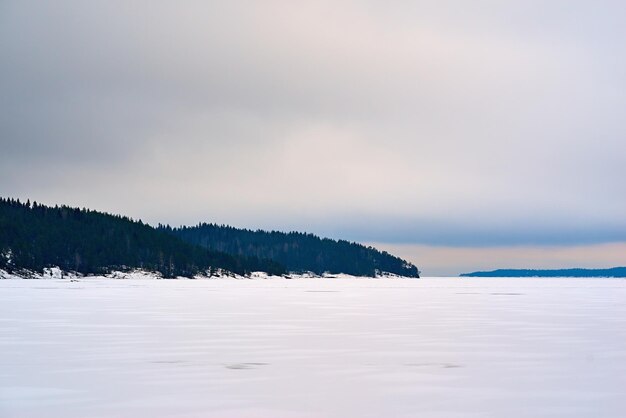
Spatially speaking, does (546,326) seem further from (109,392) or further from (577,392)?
(109,392)

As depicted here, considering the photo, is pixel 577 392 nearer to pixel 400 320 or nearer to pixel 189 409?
pixel 189 409

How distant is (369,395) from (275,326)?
18360mm

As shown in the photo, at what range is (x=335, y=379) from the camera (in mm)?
16875

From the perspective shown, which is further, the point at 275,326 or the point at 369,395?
the point at 275,326

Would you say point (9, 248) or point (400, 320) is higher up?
point (9, 248)

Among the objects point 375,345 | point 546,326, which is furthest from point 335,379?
point 546,326

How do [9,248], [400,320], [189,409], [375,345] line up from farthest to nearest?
[9,248]
[400,320]
[375,345]
[189,409]

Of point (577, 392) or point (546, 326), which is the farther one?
point (546, 326)

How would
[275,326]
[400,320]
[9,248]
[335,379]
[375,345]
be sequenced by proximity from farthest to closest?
[9,248] < [400,320] < [275,326] < [375,345] < [335,379]

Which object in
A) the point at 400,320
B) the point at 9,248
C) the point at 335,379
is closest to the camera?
the point at 335,379

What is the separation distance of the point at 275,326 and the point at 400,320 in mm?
7371

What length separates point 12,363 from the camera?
1955 centimetres

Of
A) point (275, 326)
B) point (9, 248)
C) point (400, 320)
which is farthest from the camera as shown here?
point (9, 248)

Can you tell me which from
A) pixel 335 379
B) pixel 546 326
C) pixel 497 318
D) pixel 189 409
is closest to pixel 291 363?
pixel 335 379
